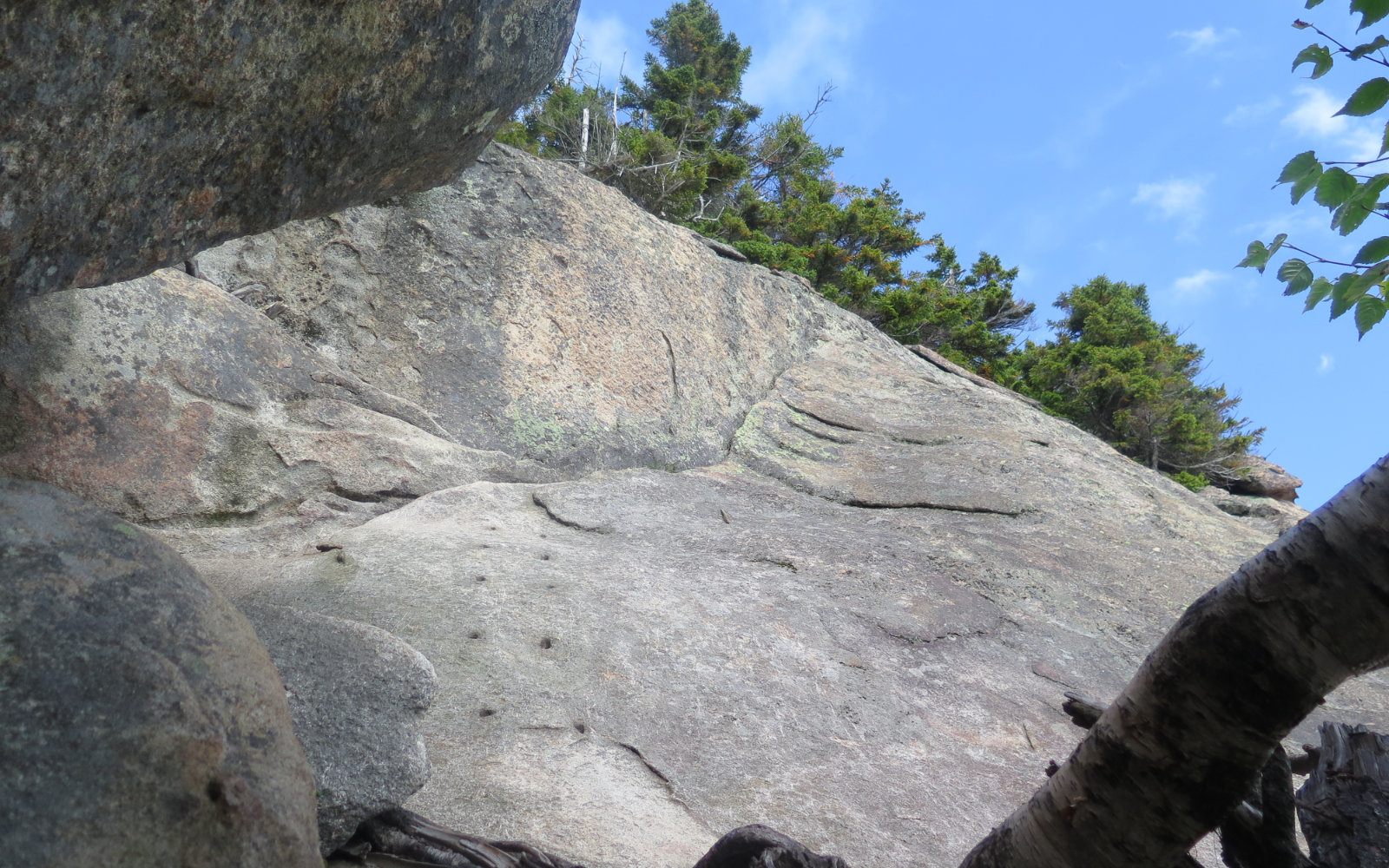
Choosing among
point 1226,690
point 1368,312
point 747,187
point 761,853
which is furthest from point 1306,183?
point 747,187

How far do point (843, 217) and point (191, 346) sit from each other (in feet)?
55.1

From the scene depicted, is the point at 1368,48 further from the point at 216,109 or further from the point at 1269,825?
the point at 216,109

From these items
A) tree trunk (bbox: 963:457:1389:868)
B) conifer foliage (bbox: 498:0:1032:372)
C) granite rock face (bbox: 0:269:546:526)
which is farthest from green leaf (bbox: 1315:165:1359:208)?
conifer foliage (bbox: 498:0:1032:372)

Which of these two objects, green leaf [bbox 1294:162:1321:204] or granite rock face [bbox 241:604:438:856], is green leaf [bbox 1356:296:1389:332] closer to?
green leaf [bbox 1294:162:1321:204]

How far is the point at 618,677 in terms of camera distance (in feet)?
12.7

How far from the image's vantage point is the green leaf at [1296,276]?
2018 mm

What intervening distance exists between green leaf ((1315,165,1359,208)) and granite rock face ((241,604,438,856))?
2470 mm

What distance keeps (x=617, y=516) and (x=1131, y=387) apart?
14642 mm

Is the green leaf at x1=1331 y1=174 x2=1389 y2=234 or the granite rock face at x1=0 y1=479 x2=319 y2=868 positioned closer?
the granite rock face at x1=0 y1=479 x2=319 y2=868

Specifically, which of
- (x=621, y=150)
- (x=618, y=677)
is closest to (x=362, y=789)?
(x=618, y=677)

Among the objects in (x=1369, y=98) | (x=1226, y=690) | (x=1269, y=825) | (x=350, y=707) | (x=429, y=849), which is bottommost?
(x=429, y=849)

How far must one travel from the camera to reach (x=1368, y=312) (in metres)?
2.00

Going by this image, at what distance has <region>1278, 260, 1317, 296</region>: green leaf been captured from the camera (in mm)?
2018

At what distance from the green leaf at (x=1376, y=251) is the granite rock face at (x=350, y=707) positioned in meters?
2.47
